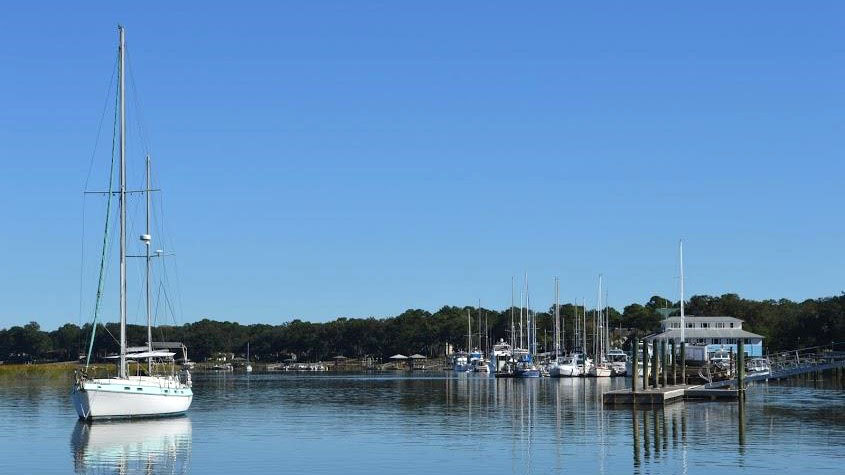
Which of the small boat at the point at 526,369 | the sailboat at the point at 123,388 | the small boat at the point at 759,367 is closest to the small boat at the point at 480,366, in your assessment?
the small boat at the point at 526,369

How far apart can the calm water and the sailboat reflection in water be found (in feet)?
0.18

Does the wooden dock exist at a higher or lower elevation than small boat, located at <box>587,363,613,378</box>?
higher

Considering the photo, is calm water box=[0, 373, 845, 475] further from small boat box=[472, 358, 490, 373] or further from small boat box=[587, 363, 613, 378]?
small boat box=[472, 358, 490, 373]

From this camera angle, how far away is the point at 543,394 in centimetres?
10275

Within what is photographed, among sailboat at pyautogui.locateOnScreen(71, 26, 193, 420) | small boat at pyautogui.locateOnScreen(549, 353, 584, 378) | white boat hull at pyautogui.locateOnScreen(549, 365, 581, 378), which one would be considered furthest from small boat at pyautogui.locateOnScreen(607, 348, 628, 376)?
sailboat at pyautogui.locateOnScreen(71, 26, 193, 420)

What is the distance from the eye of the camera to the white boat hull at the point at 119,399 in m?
64.1

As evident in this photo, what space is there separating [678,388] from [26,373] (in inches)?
4702

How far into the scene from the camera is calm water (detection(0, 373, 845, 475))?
46.6 meters

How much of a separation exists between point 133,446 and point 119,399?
38.3 ft

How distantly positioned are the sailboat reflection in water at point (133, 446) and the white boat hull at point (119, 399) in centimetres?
57

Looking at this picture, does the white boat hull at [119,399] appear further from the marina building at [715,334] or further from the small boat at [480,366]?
the small boat at [480,366]

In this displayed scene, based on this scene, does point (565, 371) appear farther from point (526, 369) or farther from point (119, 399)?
point (119, 399)

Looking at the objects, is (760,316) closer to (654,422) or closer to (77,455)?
(654,422)

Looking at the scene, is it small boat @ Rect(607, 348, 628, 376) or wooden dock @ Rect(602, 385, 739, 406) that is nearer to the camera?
wooden dock @ Rect(602, 385, 739, 406)
